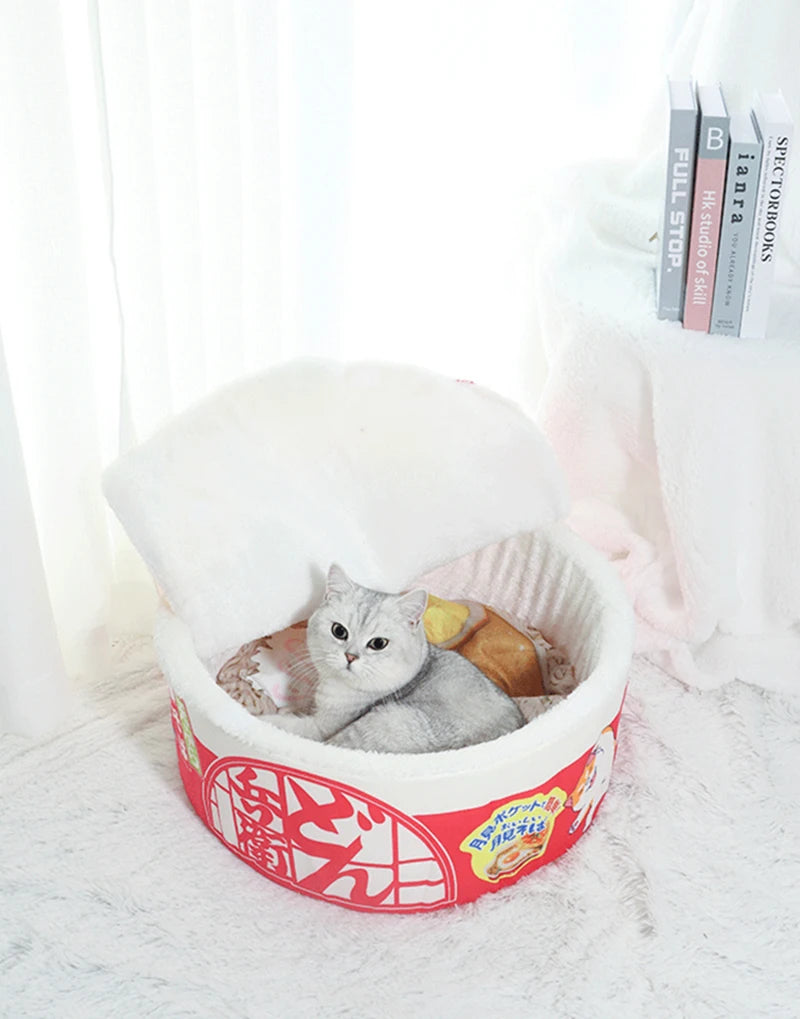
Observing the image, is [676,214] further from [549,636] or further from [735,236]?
[549,636]

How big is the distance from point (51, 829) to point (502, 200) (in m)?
1.31

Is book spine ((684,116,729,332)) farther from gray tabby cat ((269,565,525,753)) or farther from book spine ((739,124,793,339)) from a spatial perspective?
gray tabby cat ((269,565,525,753))

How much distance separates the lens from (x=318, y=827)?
4.33ft

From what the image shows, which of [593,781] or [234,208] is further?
[234,208]

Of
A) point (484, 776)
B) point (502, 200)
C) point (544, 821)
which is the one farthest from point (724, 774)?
point (502, 200)

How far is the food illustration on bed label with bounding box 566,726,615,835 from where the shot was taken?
4.61 feet

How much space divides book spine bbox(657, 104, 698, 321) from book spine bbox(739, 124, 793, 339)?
0.10 meters

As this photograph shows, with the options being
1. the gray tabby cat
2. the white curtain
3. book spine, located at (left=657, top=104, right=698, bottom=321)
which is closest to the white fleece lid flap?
the gray tabby cat

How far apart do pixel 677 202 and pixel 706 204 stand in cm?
4

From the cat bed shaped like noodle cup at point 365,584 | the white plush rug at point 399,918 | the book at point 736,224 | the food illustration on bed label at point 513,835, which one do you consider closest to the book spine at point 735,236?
the book at point 736,224

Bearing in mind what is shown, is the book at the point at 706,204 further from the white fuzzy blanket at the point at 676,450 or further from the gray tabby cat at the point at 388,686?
the gray tabby cat at the point at 388,686

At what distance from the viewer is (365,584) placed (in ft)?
5.30

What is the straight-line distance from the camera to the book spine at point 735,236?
62.9 inches

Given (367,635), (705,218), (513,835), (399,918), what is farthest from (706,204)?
(399,918)
